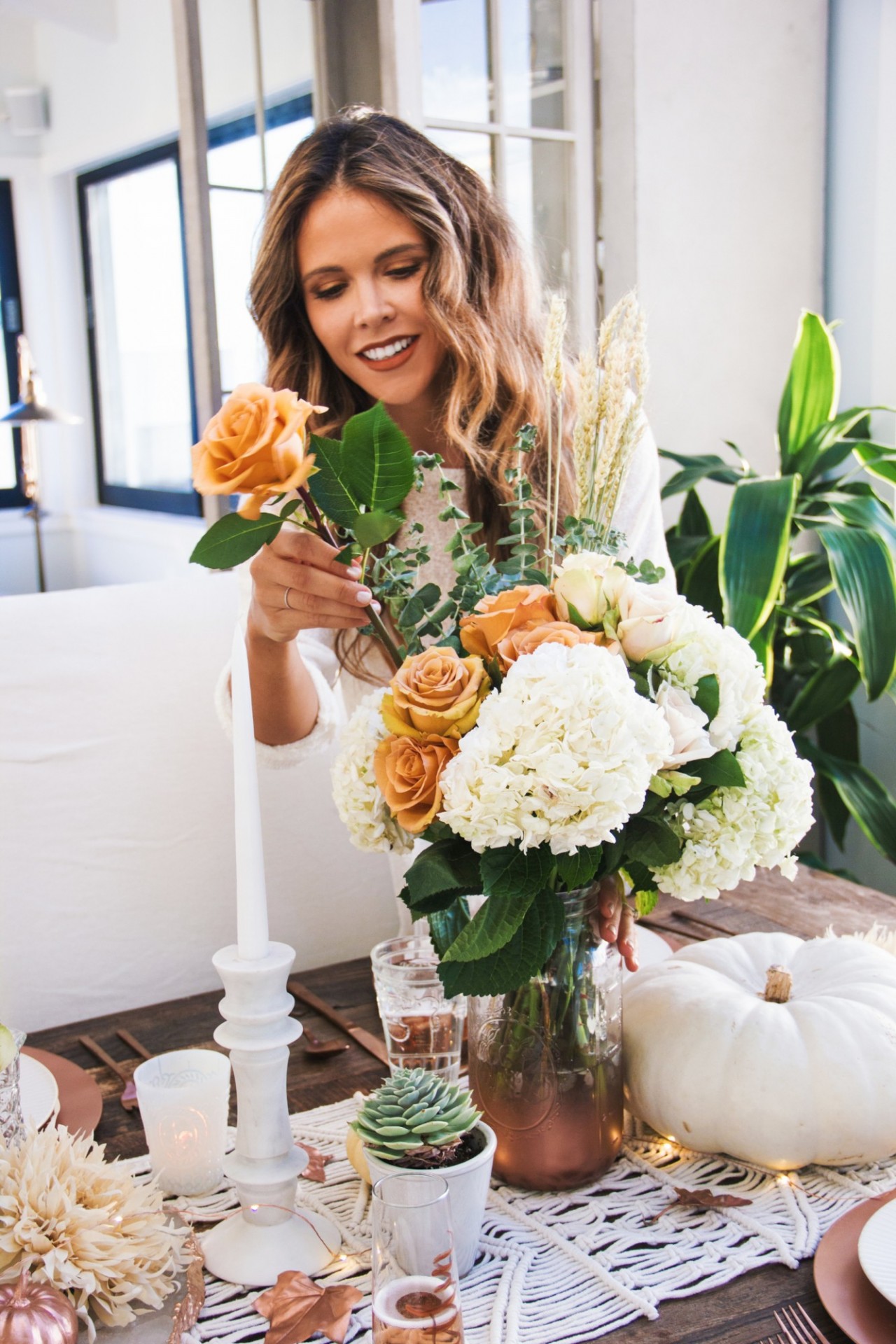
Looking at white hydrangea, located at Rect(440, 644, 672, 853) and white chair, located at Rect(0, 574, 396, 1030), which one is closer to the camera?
white hydrangea, located at Rect(440, 644, 672, 853)

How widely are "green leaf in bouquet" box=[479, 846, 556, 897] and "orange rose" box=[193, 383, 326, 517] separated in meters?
0.22

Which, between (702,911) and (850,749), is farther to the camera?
(850,749)

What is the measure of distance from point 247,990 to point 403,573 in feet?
0.81

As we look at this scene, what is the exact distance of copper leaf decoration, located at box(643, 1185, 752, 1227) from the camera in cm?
74

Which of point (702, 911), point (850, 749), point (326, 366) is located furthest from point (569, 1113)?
point (850, 749)

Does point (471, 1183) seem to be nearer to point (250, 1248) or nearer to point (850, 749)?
point (250, 1248)

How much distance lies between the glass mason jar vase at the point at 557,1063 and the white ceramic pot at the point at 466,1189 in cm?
5

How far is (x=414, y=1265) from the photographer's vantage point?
0.55 metres

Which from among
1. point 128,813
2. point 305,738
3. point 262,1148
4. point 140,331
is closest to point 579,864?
point 262,1148

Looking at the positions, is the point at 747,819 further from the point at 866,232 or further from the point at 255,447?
the point at 866,232

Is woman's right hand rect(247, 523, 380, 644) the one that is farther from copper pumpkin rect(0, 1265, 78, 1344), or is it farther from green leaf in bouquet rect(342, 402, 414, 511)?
copper pumpkin rect(0, 1265, 78, 1344)

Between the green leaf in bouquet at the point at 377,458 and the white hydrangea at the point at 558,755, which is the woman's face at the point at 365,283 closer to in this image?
the green leaf in bouquet at the point at 377,458

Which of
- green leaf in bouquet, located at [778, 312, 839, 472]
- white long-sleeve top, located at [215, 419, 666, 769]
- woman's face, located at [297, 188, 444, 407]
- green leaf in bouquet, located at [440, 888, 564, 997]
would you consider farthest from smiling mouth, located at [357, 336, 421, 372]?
green leaf in bouquet, located at [778, 312, 839, 472]

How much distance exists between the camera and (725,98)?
2.49 metres
